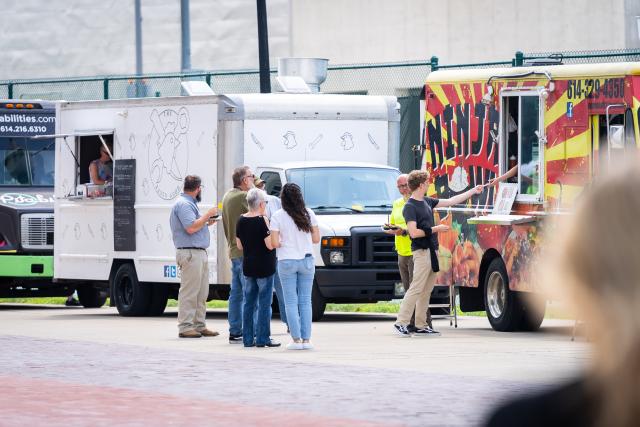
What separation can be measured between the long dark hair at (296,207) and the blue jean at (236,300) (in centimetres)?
131

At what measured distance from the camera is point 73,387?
11086mm

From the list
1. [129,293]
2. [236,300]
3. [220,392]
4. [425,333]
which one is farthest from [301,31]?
[220,392]

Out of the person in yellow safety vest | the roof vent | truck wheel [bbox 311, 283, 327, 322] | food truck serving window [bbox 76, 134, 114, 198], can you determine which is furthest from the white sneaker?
the roof vent

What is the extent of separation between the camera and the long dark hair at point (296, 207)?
1432cm

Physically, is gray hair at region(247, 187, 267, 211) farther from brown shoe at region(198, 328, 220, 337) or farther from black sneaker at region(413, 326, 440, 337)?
black sneaker at region(413, 326, 440, 337)

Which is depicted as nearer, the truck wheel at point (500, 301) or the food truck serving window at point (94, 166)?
the truck wheel at point (500, 301)

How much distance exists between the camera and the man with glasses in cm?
1551

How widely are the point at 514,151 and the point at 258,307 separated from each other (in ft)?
12.3

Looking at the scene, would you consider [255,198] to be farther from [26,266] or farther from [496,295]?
[26,266]

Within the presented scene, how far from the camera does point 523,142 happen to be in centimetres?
1641

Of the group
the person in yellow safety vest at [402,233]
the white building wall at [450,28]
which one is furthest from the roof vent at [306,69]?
the white building wall at [450,28]

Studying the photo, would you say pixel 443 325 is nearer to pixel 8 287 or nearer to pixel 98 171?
pixel 98 171

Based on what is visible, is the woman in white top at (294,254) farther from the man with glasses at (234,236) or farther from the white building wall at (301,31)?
the white building wall at (301,31)

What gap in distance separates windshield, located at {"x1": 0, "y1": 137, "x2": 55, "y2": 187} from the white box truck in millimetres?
1765
